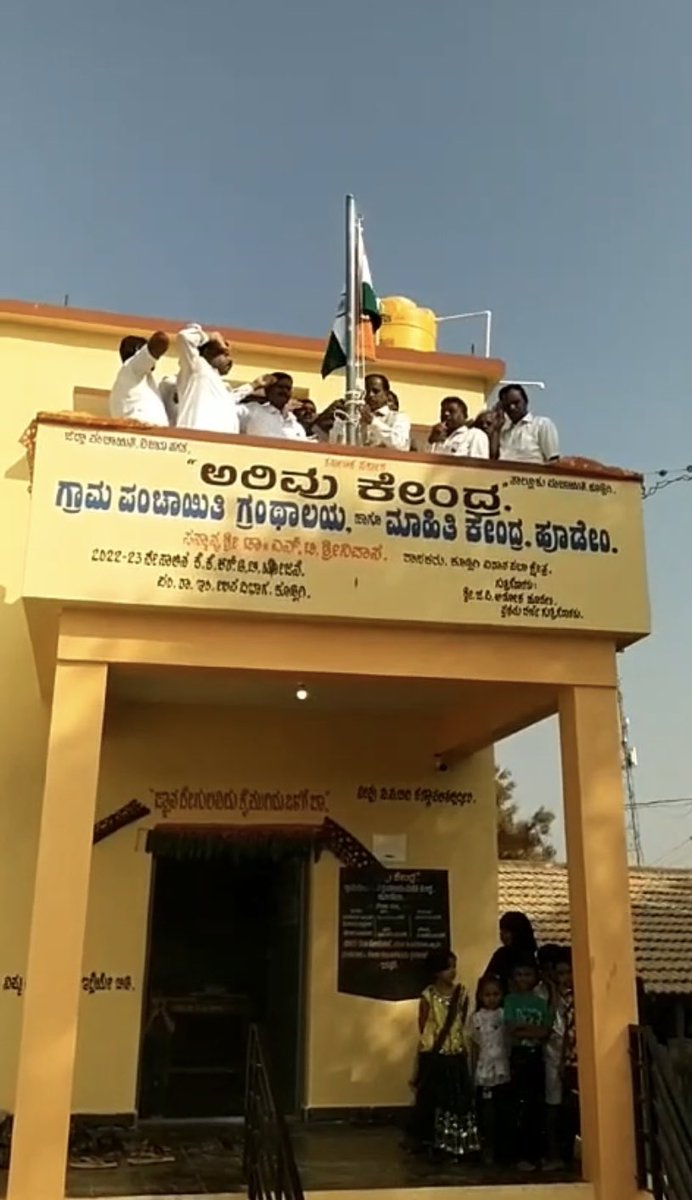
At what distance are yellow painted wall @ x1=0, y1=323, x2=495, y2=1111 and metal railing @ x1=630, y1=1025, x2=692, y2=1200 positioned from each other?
2741 mm

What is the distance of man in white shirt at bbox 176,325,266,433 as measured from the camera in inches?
259

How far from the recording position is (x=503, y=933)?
722 cm

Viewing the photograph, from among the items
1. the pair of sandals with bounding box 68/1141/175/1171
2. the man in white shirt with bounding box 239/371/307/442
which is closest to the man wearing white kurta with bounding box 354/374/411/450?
the man in white shirt with bounding box 239/371/307/442

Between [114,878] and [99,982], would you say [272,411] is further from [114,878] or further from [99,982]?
[99,982]

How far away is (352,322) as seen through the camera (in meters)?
8.11

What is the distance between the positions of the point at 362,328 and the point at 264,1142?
19.4 feet

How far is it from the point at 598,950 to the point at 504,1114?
4.32 feet

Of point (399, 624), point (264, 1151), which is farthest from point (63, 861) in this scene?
point (399, 624)

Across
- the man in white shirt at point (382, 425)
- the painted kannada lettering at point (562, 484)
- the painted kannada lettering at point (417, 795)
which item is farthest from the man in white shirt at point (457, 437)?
the painted kannada lettering at point (417, 795)

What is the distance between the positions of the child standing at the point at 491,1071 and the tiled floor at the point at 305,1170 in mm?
265

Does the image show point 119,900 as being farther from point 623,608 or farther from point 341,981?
point 623,608

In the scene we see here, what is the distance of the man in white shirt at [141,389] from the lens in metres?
6.47

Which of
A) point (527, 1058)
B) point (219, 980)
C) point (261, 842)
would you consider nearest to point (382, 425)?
point (261, 842)

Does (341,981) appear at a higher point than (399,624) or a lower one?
lower
